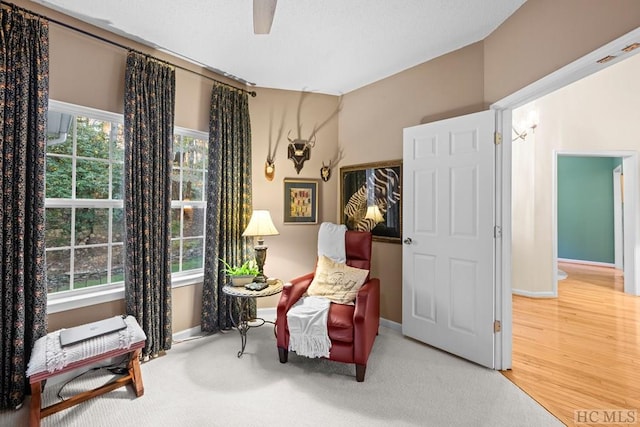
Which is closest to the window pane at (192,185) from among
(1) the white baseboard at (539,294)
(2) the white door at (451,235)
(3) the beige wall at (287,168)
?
(3) the beige wall at (287,168)

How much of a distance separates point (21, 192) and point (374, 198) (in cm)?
302

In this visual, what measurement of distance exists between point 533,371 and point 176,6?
156 inches

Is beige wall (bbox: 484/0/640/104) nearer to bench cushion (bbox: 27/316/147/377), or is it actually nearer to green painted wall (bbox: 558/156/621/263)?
bench cushion (bbox: 27/316/147/377)

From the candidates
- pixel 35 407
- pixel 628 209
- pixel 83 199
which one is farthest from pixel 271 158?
pixel 628 209

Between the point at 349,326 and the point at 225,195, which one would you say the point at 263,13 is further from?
the point at 349,326

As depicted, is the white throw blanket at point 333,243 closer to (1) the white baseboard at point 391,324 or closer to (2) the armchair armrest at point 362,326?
(2) the armchair armrest at point 362,326

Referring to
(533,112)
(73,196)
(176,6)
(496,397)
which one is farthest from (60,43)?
(533,112)

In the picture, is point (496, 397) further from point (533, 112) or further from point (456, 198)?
point (533, 112)

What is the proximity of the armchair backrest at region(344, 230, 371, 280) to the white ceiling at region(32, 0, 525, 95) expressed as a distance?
179 centimetres

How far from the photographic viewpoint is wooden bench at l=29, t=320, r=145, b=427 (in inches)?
66.7

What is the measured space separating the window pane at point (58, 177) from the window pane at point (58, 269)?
1.48 ft

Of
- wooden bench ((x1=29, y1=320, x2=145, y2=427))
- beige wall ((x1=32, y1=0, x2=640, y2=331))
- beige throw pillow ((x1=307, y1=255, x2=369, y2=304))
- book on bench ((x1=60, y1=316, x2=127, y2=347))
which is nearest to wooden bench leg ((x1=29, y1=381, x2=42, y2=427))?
wooden bench ((x1=29, y1=320, x2=145, y2=427))

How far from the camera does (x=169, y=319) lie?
8.88ft

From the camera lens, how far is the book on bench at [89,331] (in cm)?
190
